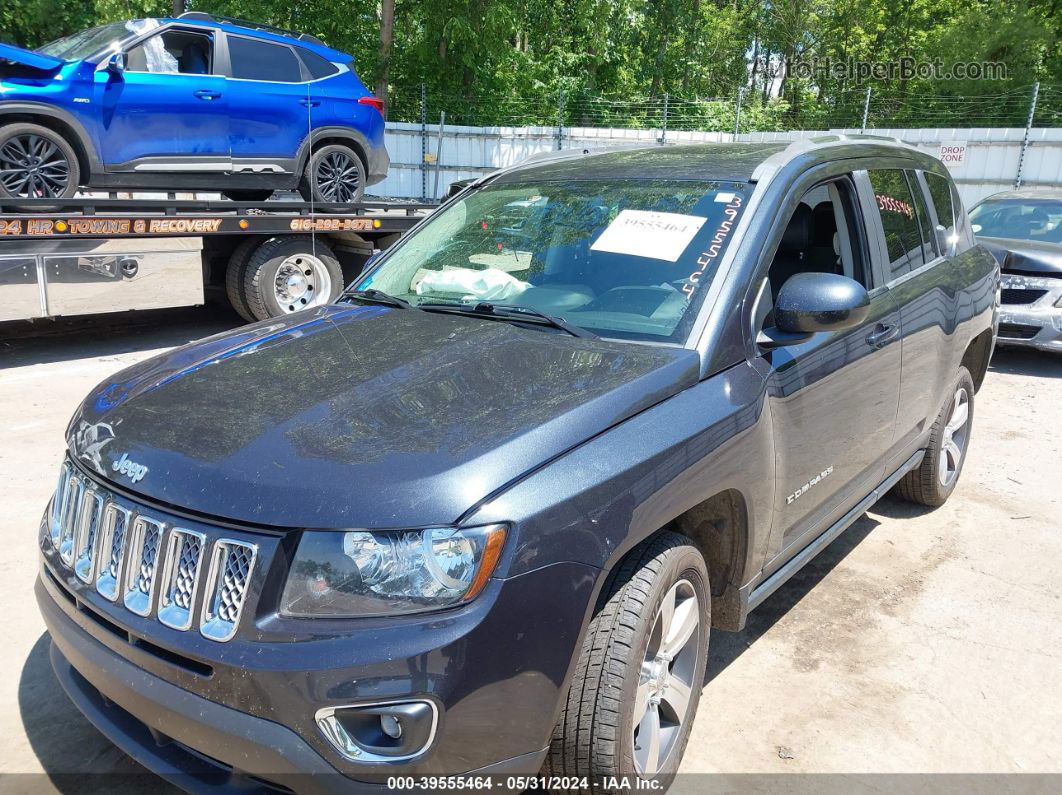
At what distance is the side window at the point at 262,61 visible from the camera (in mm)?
8406

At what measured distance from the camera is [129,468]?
7.32ft

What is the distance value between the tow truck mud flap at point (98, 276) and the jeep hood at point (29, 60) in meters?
1.40

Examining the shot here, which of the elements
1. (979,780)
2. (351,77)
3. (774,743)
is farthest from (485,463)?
(351,77)

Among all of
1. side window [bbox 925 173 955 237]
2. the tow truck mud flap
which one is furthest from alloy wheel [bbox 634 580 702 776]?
the tow truck mud flap

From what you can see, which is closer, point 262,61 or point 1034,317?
point 1034,317

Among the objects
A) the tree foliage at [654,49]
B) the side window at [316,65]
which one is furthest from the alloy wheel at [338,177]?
the tree foliage at [654,49]

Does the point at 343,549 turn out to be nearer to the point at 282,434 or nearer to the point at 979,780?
the point at 282,434

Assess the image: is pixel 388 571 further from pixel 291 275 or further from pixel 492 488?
pixel 291 275

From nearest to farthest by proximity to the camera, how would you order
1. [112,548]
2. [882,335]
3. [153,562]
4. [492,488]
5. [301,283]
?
[492,488] < [153,562] < [112,548] < [882,335] < [301,283]

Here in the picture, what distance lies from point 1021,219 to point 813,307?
8.18 m

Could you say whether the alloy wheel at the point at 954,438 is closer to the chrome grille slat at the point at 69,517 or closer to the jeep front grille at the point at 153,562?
the jeep front grille at the point at 153,562

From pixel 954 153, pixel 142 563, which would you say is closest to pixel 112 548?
pixel 142 563

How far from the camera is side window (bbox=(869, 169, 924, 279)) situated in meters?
3.81

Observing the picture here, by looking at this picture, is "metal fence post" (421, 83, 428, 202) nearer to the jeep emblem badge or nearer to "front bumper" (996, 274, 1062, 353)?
"front bumper" (996, 274, 1062, 353)
